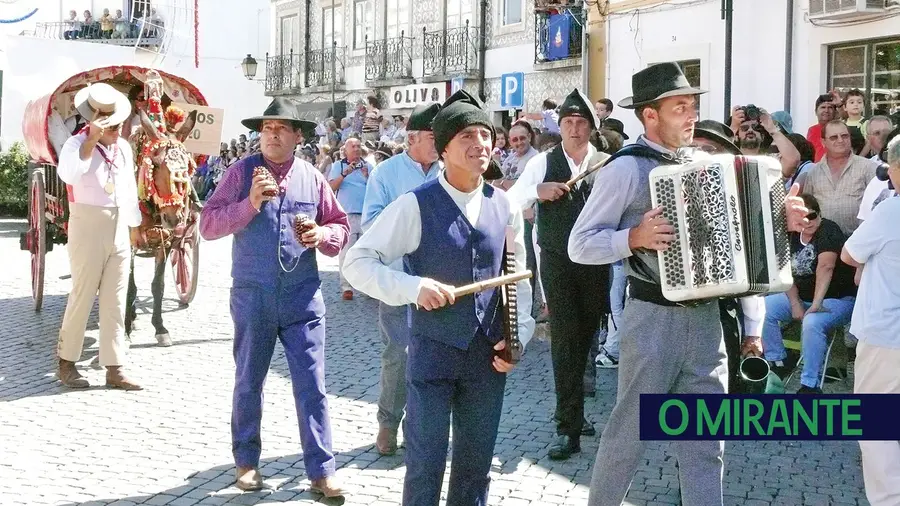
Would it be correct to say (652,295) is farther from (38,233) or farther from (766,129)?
(38,233)

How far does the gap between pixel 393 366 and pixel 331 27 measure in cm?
2674

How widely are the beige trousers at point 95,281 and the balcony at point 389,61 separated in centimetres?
1979

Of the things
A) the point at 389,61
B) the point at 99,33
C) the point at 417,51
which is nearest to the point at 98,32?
the point at 99,33

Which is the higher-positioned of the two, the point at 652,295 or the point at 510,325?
the point at 652,295

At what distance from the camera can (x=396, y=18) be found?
28531 millimetres

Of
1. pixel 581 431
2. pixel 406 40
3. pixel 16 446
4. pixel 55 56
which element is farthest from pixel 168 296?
pixel 55 56

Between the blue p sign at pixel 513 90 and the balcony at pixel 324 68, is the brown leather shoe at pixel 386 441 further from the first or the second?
the balcony at pixel 324 68

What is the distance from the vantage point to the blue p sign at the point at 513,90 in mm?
20344

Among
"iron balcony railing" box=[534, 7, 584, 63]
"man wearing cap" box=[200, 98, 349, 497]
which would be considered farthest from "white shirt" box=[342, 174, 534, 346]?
"iron balcony railing" box=[534, 7, 584, 63]

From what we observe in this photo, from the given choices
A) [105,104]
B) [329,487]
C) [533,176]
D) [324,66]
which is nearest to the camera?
[329,487]

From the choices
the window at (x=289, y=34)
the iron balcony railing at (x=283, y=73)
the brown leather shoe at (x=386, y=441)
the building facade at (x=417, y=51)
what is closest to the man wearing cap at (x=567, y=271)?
the brown leather shoe at (x=386, y=441)

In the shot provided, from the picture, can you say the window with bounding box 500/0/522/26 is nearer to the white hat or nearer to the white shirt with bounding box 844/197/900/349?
the white hat

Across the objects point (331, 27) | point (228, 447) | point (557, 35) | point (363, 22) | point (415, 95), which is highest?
point (331, 27)

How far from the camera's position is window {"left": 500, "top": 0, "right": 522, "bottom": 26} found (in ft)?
77.1
